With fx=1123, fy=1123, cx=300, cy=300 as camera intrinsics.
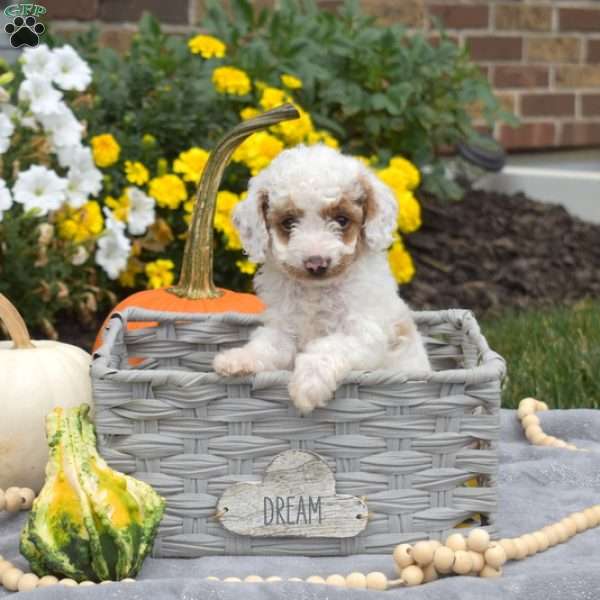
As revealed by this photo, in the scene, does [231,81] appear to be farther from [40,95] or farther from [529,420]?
[529,420]

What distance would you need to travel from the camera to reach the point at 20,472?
10.4 ft

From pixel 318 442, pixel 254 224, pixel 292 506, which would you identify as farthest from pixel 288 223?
pixel 292 506

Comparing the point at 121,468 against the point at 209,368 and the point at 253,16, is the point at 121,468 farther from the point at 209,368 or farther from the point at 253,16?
the point at 253,16

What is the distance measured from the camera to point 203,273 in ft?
12.6

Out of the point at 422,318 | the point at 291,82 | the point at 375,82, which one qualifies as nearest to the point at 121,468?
the point at 422,318

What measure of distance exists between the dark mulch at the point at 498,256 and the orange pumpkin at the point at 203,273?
2005mm

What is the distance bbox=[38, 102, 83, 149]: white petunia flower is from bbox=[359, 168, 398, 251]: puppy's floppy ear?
190 cm

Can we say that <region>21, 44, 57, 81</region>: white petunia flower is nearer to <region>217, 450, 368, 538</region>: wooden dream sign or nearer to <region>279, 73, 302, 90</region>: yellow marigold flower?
<region>279, 73, 302, 90</region>: yellow marigold flower

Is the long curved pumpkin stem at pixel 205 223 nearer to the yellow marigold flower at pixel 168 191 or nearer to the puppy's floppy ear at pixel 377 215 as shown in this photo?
the puppy's floppy ear at pixel 377 215

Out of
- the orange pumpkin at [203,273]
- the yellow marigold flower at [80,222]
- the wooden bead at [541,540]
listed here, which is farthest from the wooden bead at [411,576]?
the yellow marigold flower at [80,222]

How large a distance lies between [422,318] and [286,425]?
0.96 meters

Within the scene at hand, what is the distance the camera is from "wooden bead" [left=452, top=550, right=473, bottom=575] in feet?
8.24

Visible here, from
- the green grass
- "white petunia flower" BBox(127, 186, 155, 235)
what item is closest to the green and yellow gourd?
the green grass

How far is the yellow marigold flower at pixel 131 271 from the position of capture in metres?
5.02
